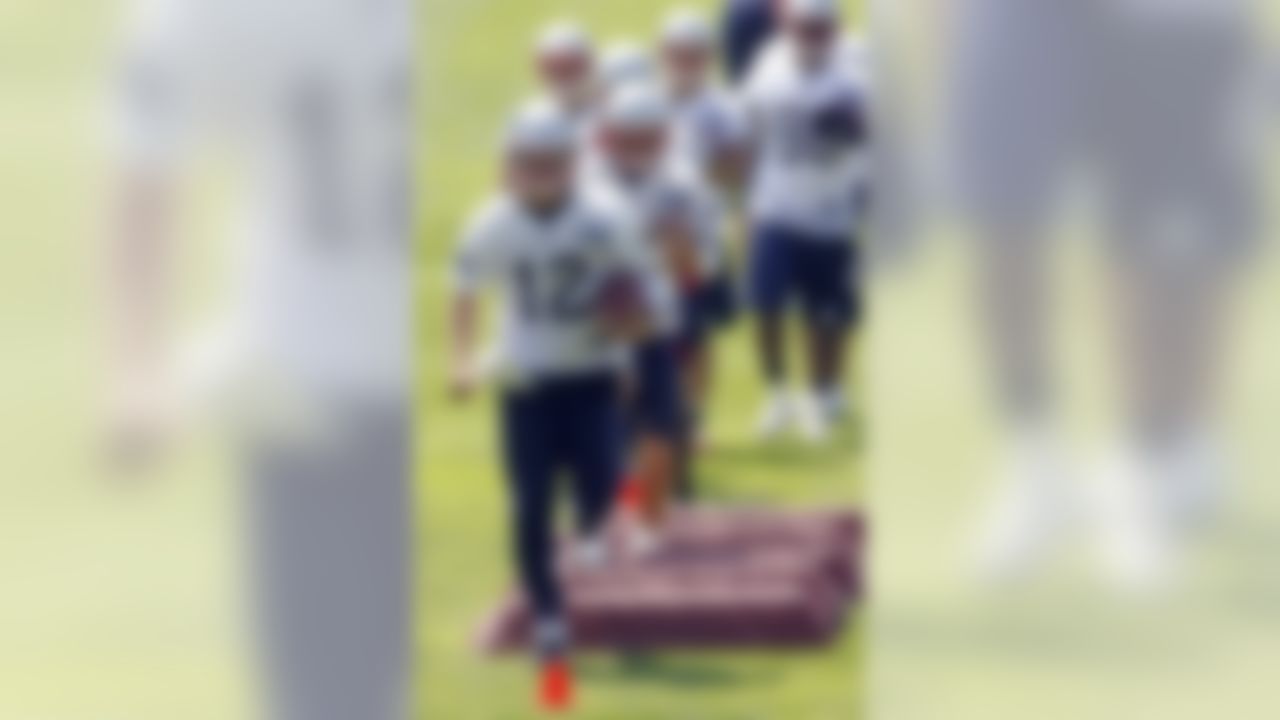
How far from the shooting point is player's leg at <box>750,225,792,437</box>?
6316 mm

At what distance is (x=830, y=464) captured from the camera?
6.31 m

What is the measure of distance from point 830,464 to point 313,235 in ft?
3.95

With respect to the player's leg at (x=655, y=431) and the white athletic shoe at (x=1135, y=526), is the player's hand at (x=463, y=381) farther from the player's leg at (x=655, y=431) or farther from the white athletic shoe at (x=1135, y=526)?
the white athletic shoe at (x=1135, y=526)

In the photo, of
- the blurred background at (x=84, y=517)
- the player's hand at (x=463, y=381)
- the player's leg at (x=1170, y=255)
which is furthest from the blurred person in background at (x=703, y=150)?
the blurred background at (x=84, y=517)

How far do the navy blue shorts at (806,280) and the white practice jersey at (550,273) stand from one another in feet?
0.83

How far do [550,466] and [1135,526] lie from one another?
1263mm

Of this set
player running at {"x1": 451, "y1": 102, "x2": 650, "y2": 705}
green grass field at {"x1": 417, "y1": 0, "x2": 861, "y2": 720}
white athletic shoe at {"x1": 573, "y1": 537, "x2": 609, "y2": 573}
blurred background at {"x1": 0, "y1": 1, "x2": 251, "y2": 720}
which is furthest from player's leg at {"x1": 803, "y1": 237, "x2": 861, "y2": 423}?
blurred background at {"x1": 0, "y1": 1, "x2": 251, "y2": 720}

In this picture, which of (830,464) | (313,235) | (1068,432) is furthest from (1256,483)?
(313,235)

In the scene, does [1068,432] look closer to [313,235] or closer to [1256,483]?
[1256,483]

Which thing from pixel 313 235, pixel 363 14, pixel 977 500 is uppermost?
pixel 363 14

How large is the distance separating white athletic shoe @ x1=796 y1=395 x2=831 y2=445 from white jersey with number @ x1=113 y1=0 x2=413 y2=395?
85 cm

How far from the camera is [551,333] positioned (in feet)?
20.7

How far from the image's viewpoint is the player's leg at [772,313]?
632cm

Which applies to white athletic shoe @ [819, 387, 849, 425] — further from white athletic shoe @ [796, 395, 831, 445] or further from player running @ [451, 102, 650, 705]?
player running @ [451, 102, 650, 705]
